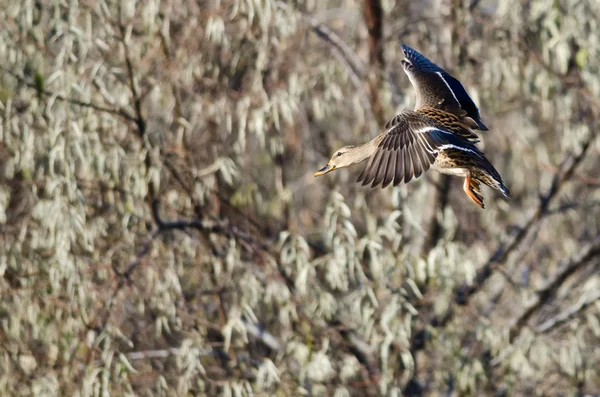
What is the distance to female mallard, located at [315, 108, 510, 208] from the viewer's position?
3.26 metres

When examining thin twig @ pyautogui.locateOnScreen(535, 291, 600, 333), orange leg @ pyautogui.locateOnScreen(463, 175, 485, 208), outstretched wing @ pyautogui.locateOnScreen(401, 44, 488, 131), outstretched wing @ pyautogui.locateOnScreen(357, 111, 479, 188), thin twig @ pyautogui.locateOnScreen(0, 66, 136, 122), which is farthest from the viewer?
thin twig @ pyautogui.locateOnScreen(535, 291, 600, 333)

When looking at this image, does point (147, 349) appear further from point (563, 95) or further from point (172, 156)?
point (563, 95)

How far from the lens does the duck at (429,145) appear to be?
330 cm

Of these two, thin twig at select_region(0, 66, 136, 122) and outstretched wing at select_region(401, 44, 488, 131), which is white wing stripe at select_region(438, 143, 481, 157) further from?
thin twig at select_region(0, 66, 136, 122)

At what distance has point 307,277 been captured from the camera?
16.4 feet

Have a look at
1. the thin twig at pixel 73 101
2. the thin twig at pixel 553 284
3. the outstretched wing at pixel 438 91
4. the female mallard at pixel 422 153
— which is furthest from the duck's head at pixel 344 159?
the thin twig at pixel 553 284

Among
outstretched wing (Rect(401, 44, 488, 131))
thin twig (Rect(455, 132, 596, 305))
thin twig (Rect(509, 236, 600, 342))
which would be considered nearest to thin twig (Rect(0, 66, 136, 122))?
outstretched wing (Rect(401, 44, 488, 131))

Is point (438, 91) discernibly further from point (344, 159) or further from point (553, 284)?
point (553, 284)

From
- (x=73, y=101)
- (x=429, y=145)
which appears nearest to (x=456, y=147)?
(x=429, y=145)

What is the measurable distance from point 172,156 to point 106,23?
0.73 meters

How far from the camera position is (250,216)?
5773 mm

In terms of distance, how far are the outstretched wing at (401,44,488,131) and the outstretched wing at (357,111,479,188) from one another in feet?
1.82

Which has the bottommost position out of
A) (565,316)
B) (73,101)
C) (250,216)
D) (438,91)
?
(565,316)

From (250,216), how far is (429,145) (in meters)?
2.50
